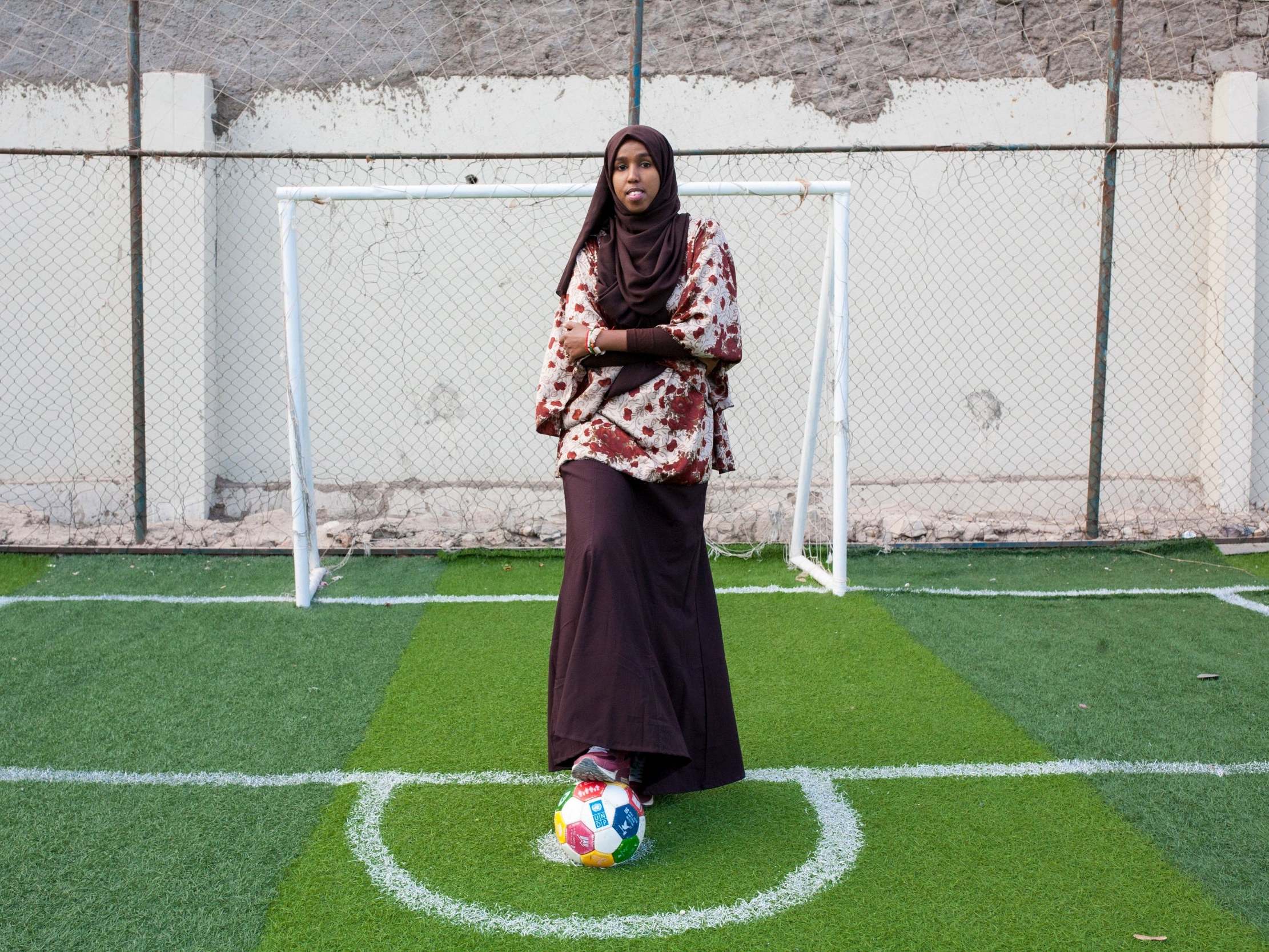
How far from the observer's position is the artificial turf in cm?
249

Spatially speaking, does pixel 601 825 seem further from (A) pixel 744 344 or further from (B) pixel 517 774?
(A) pixel 744 344

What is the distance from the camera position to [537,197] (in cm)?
534

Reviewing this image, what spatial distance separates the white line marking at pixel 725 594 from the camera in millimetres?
5410

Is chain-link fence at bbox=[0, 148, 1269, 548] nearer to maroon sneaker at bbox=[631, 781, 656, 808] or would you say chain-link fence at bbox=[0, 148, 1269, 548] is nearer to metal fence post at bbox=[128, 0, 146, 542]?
metal fence post at bbox=[128, 0, 146, 542]

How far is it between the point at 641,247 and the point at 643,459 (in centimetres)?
60

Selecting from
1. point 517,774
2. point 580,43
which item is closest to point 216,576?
point 517,774

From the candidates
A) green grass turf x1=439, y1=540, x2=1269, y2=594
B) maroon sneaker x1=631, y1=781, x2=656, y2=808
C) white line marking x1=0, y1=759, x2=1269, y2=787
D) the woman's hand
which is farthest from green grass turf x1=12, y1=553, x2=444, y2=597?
the woman's hand

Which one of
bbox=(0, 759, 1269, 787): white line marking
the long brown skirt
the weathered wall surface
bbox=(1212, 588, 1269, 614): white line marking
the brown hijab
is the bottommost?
bbox=(0, 759, 1269, 787): white line marking

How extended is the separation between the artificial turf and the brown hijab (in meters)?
1.44

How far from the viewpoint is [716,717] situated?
3.05 metres

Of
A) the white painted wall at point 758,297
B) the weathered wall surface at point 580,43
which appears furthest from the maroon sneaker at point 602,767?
the weathered wall surface at point 580,43

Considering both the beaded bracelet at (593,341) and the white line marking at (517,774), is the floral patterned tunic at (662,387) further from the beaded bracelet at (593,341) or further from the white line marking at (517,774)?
the white line marking at (517,774)

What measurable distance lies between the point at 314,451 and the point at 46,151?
7.92 ft

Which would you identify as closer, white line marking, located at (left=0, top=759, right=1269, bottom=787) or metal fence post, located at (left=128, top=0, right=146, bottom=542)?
white line marking, located at (left=0, top=759, right=1269, bottom=787)
